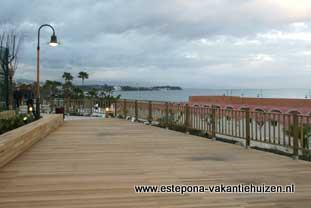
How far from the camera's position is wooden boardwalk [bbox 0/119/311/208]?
4.64 m

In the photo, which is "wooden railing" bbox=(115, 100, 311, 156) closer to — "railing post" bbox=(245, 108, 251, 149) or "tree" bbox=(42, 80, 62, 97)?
"railing post" bbox=(245, 108, 251, 149)

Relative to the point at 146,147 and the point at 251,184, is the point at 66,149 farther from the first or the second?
the point at 251,184

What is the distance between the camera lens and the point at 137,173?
620cm

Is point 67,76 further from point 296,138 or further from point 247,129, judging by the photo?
point 296,138

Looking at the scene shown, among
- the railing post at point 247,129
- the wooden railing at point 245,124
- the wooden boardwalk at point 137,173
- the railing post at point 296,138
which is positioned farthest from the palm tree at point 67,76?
the railing post at point 296,138

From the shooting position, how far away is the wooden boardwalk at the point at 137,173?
464 centimetres

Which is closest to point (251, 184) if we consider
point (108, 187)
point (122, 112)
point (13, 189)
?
point (108, 187)

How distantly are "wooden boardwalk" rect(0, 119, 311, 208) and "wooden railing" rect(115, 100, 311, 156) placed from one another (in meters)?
0.43

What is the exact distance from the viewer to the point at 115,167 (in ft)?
22.1

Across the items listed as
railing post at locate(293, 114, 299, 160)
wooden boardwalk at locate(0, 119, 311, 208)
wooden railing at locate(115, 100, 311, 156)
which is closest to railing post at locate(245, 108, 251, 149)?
wooden railing at locate(115, 100, 311, 156)

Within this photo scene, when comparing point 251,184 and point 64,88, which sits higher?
point 64,88

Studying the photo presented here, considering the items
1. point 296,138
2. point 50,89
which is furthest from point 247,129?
point 50,89

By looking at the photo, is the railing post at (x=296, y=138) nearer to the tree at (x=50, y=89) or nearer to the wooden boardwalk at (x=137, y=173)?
the wooden boardwalk at (x=137, y=173)

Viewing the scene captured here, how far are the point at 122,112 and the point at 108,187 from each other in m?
14.8
